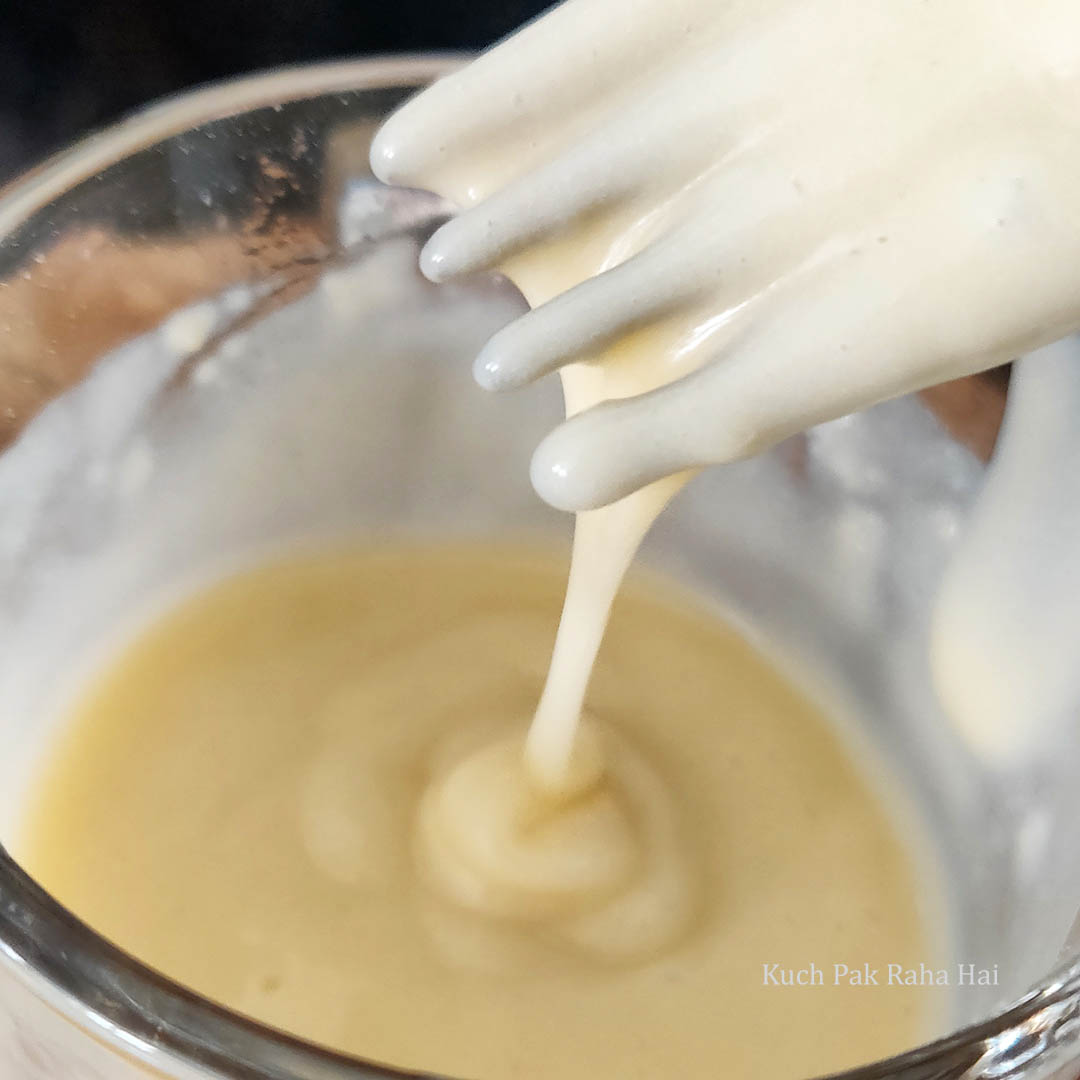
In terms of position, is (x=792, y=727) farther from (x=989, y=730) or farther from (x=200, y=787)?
(x=200, y=787)

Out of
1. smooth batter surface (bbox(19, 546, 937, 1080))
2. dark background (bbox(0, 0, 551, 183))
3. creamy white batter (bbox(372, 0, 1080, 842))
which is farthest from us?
dark background (bbox(0, 0, 551, 183))

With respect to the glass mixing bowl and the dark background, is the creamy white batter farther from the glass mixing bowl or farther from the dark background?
the dark background

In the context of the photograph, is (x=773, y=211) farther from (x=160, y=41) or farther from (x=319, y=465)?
(x=160, y=41)

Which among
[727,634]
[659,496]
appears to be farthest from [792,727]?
[659,496]

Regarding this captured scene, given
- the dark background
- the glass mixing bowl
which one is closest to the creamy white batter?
the glass mixing bowl

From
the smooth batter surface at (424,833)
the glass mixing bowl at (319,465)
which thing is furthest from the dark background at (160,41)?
the smooth batter surface at (424,833)

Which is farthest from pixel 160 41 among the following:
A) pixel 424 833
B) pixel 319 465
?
pixel 424 833

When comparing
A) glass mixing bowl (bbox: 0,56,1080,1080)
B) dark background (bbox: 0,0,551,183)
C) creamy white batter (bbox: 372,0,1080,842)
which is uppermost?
dark background (bbox: 0,0,551,183)
